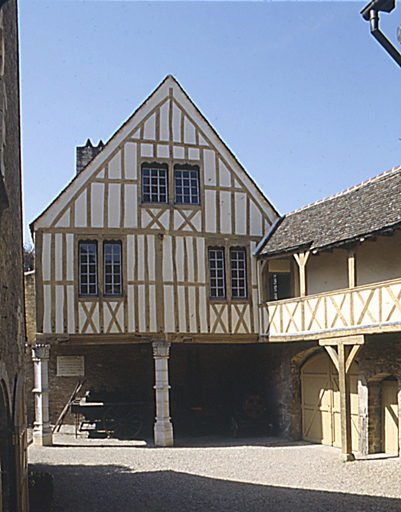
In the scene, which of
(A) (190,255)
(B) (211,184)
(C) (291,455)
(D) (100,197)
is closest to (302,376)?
(C) (291,455)

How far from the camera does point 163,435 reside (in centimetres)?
1417

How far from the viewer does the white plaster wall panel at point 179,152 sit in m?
15.3

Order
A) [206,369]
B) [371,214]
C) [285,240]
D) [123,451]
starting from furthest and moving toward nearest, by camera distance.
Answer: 1. [206,369]
2. [285,240]
3. [123,451]
4. [371,214]

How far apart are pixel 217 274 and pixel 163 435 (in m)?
3.81

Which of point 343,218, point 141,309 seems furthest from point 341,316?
point 141,309

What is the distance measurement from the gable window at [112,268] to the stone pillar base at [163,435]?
9.99 ft

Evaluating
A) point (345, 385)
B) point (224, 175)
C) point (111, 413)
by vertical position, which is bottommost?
point (111, 413)

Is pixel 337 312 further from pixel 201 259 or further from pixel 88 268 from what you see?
pixel 88 268

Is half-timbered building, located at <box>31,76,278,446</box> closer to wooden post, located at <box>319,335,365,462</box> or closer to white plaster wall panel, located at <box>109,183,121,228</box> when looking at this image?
white plaster wall panel, located at <box>109,183,121,228</box>

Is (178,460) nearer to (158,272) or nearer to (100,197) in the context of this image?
(158,272)

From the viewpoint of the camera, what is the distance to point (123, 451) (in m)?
13.6

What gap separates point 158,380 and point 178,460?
7.71 feet

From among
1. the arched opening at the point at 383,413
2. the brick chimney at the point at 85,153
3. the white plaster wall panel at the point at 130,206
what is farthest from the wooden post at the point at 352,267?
the brick chimney at the point at 85,153

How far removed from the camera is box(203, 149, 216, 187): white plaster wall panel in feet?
50.7
